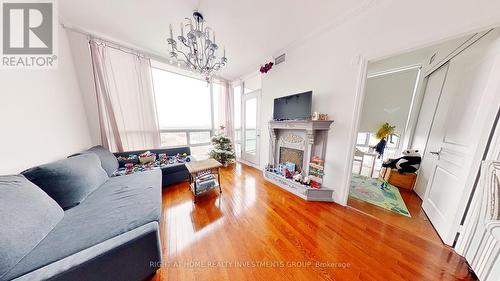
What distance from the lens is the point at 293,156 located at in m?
2.68

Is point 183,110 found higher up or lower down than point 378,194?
higher up

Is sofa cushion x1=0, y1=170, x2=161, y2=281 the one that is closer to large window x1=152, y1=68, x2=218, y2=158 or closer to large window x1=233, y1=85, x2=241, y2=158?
large window x1=152, y1=68, x2=218, y2=158

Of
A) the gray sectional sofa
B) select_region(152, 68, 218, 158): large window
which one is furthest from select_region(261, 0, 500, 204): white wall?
the gray sectional sofa

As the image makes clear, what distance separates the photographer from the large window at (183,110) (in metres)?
3.17

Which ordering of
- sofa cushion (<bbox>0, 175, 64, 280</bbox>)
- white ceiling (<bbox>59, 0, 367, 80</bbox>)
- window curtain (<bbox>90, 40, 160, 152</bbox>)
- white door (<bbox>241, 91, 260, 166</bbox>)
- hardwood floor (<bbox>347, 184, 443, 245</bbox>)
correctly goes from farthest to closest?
1. white door (<bbox>241, 91, 260, 166</bbox>)
2. window curtain (<bbox>90, 40, 160, 152</bbox>)
3. white ceiling (<bbox>59, 0, 367, 80</bbox>)
4. hardwood floor (<bbox>347, 184, 443, 245</bbox>)
5. sofa cushion (<bbox>0, 175, 64, 280</bbox>)

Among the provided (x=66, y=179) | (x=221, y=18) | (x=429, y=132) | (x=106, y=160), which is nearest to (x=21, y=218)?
(x=66, y=179)

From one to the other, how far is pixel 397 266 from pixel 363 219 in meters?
0.60

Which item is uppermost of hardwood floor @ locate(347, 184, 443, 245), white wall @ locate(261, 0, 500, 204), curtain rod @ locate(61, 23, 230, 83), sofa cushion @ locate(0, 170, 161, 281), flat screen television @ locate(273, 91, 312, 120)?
curtain rod @ locate(61, 23, 230, 83)

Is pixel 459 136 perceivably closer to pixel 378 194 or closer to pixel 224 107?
pixel 378 194
